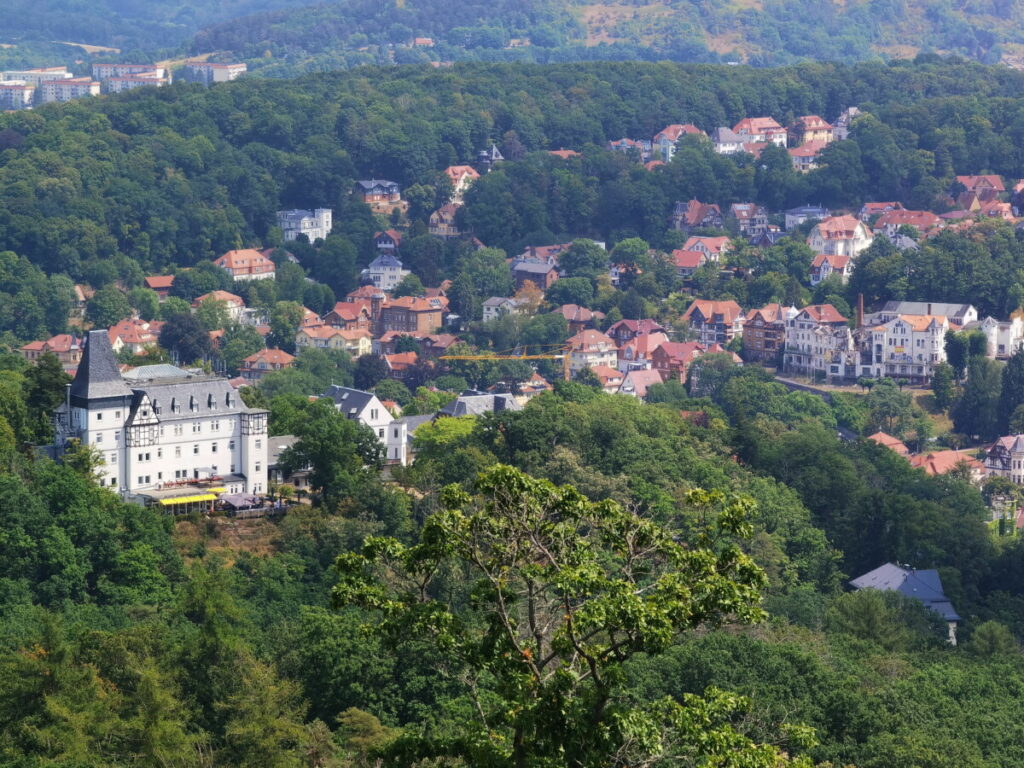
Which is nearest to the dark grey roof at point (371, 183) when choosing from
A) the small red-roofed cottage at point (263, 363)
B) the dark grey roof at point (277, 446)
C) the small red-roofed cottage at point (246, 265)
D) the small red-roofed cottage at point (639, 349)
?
the small red-roofed cottage at point (246, 265)

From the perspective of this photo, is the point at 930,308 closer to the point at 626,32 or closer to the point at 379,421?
the point at 379,421

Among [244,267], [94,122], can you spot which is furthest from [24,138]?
[244,267]

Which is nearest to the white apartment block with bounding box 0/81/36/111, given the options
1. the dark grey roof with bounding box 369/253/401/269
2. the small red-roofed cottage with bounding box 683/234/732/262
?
the dark grey roof with bounding box 369/253/401/269

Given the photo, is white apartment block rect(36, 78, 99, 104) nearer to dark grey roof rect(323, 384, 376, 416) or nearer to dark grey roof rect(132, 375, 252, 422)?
dark grey roof rect(323, 384, 376, 416)

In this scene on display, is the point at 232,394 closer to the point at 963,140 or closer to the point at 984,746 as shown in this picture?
the point at 984,746

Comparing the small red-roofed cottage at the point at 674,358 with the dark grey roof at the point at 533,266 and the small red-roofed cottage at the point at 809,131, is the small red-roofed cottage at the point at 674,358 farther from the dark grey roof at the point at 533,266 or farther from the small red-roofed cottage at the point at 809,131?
the small red-roofed cottage at the point at 809,131

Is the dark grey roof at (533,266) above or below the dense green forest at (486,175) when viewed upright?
below
